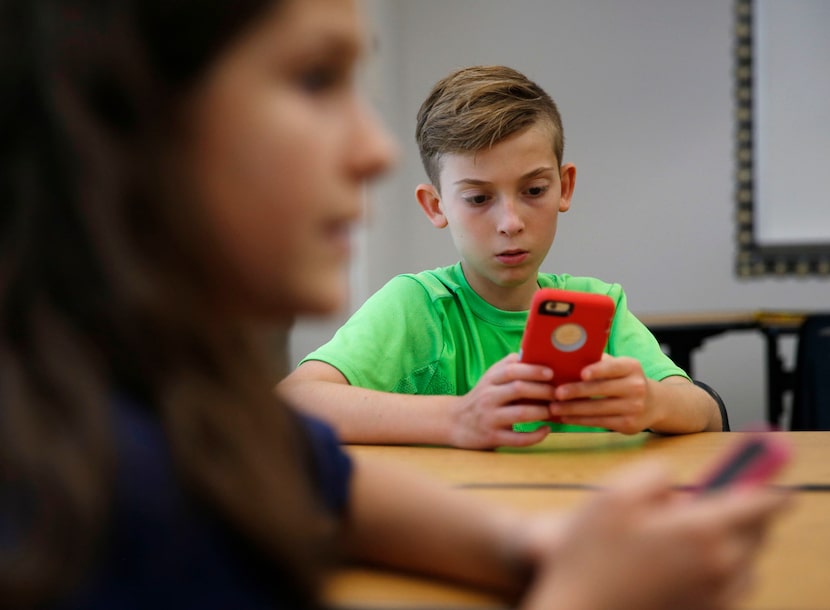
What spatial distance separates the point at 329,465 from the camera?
0.57m

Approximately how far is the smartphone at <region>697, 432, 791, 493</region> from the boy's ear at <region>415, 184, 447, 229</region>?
1063 mm

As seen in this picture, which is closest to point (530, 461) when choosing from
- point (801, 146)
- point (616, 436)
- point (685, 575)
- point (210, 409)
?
point (616, 436)

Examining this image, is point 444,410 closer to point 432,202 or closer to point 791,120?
point 432,202

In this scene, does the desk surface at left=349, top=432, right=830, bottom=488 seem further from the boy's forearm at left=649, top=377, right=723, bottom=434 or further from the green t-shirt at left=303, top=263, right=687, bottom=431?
the green t-shirt at left=303, top=263, right=687, bottom=431

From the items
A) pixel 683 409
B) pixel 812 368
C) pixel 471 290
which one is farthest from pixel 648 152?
pixel 683 409

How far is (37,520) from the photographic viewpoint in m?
0.37

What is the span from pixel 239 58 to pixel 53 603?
0.26 meters

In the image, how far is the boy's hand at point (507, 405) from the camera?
1.05 meters

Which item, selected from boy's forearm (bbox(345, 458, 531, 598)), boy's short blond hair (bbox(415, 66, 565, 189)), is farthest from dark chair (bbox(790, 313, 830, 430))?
boy's forearm (bbox(345, 458, 531, 598))

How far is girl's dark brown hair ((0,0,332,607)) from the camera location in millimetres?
375

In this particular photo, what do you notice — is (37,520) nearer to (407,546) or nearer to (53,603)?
(53,603)

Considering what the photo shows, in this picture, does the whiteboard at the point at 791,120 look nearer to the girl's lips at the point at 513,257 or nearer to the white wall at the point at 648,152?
the white wall at the point at 648,152

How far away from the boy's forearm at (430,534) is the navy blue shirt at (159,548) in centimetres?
18

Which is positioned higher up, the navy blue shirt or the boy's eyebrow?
the boy's eyebrow
